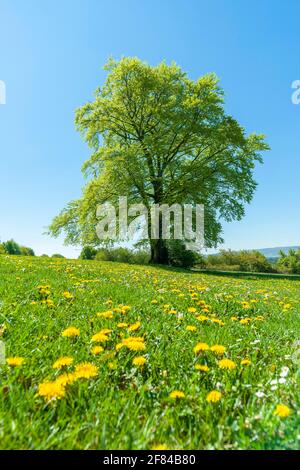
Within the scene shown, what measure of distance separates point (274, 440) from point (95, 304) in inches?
101

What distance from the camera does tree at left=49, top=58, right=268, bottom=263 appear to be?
1964cm

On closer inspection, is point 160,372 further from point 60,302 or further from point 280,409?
point 60,302

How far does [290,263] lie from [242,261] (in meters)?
11.3

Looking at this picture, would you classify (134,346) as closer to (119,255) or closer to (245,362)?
(245,362)

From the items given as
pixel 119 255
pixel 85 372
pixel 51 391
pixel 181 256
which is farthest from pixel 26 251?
pixel 51 391

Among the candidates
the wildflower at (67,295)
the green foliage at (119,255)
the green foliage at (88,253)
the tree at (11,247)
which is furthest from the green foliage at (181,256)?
the wildflower at (67,295)

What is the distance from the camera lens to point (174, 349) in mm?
2279

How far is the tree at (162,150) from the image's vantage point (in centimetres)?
1964

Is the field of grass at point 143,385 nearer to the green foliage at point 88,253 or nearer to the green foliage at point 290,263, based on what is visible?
the green foliage at point 88,253

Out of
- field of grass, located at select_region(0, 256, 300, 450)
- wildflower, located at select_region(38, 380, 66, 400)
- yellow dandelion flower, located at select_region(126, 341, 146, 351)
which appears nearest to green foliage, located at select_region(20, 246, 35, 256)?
field of grass, located at select_region(0, 256, 300, 450)

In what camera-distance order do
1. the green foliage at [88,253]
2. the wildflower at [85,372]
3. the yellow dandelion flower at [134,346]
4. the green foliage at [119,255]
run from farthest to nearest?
the green foliage at [88,253]
the green foliage at [119,255]
the yellow dandelion flower at [134,346]
the wildflower at [85,372]

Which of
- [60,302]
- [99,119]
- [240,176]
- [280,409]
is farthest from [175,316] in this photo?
[99,119]

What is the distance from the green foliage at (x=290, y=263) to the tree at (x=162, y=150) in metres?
26.3

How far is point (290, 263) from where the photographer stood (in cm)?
4538
